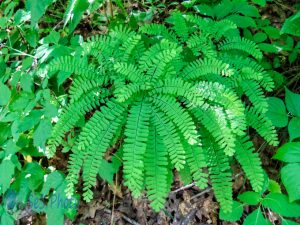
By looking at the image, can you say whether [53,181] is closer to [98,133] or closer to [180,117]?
[98,133]

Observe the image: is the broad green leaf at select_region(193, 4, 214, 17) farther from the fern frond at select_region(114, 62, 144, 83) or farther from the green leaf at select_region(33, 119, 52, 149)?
the green leaf at select_region(33, 119, 52, 149)

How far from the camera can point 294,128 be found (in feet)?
8.79

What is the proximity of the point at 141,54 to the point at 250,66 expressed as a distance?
85 cm

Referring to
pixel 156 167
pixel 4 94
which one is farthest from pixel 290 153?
pixel 4 94

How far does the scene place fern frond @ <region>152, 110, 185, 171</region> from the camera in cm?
222

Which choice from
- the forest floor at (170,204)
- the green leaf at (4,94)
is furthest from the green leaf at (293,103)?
the green leaf at (4,94)

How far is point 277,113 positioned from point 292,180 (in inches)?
23.6

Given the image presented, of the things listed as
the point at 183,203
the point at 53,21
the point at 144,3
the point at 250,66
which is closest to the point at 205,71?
the point at 250,66

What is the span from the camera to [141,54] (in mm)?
2602

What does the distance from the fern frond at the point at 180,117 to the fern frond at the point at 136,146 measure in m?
0.12

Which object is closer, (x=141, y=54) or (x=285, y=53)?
(x=141, y=54)

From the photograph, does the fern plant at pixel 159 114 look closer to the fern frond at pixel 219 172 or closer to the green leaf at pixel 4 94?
the fern frond at pixel 219 172

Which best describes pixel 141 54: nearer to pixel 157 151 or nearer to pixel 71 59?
pixel 71 59

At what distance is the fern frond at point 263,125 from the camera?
8.30 ft
